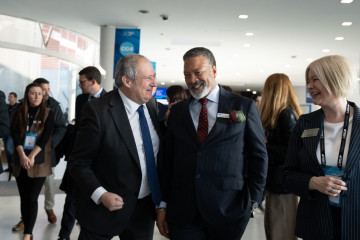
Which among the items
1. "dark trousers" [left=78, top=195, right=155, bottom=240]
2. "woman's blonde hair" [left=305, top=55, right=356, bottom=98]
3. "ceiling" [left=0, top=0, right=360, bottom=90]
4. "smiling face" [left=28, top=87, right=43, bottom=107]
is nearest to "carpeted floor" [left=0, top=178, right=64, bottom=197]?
"smiling face" [left=28, top=87, right=43, bottom=107]

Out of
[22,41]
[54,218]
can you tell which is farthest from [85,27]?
[54,218]

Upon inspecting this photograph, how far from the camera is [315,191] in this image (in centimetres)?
190

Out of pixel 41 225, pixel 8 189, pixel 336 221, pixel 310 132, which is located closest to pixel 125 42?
pixel 8 189

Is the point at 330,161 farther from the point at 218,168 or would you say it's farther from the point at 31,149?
the point at 31,149

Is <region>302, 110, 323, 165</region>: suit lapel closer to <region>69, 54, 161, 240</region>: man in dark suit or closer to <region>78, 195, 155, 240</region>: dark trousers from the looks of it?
<region>69, 54, 161, 240</region>: man in dark suit

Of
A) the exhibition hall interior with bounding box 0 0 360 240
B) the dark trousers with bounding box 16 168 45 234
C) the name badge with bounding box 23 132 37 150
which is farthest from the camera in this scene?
the exhibition hall interior with bounding box 0 0 360 240

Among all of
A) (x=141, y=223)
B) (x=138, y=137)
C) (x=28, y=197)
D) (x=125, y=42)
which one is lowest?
(x=28, y=197)

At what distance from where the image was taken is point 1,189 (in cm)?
672

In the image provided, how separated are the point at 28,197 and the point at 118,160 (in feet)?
6.96

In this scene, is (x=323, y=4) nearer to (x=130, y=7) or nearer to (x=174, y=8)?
(x=174, y=8)

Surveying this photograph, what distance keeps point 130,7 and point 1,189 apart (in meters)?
4.80

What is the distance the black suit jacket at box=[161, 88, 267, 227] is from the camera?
81.9 inches

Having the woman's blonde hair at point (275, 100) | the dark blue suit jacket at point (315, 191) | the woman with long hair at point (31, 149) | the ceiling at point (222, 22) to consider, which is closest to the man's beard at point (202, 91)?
the dark blue suit jacket at point (315, 191)

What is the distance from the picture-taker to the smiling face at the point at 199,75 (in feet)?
7.07
